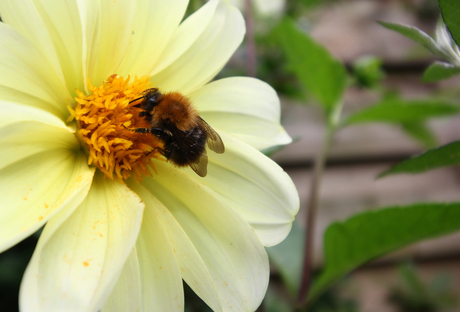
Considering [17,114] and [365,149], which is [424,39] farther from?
[365,149]

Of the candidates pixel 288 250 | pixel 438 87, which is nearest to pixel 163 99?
pixel 288 250

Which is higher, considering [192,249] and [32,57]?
[32,57]

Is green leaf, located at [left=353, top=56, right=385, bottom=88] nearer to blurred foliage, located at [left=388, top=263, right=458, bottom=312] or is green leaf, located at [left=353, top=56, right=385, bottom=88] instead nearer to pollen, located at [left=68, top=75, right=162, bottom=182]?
pollen, located at [left=68, top=75, right=162, bottom=182]

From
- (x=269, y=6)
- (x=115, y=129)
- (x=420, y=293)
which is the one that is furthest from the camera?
(x=420, y=293)

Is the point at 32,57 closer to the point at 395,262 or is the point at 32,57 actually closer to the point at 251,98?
the point at 251,98

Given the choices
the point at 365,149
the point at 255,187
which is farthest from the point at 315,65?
the point at 365,149

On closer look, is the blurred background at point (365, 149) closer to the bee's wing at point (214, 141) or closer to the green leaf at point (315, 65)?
the green leaf at point (315, 65)
